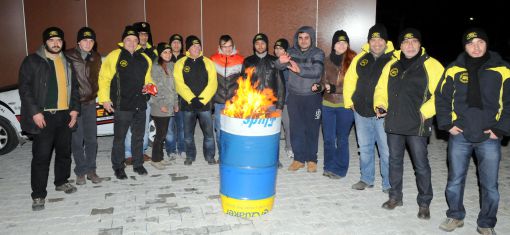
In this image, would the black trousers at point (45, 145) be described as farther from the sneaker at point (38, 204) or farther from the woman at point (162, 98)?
the woman at point (162, 98)

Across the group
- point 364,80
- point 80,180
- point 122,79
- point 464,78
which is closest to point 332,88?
point 364,80

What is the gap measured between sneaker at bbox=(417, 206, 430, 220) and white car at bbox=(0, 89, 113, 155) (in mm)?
5650

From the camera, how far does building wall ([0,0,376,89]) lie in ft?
34.3

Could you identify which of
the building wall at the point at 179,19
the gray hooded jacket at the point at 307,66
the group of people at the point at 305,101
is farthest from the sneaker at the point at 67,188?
the building wall at the point at 179,19

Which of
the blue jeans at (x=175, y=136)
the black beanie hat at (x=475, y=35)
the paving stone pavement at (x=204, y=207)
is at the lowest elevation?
the paving stone pavement at (x=204, y=207)

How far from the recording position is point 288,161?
23.9 feet

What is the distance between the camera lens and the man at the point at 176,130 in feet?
23.0

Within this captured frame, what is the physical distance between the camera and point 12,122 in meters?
7.39

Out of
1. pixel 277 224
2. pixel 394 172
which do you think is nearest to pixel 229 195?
pixel 277 224

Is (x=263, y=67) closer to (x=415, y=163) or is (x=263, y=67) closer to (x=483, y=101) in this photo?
(x=415, y=163)

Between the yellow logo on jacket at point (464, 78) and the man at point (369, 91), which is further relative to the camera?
the man at point (369, 91)

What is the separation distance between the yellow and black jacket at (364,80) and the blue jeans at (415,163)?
2.08 feet

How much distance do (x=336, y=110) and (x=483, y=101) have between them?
2.35 meters

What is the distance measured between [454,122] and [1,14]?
1093 cm
